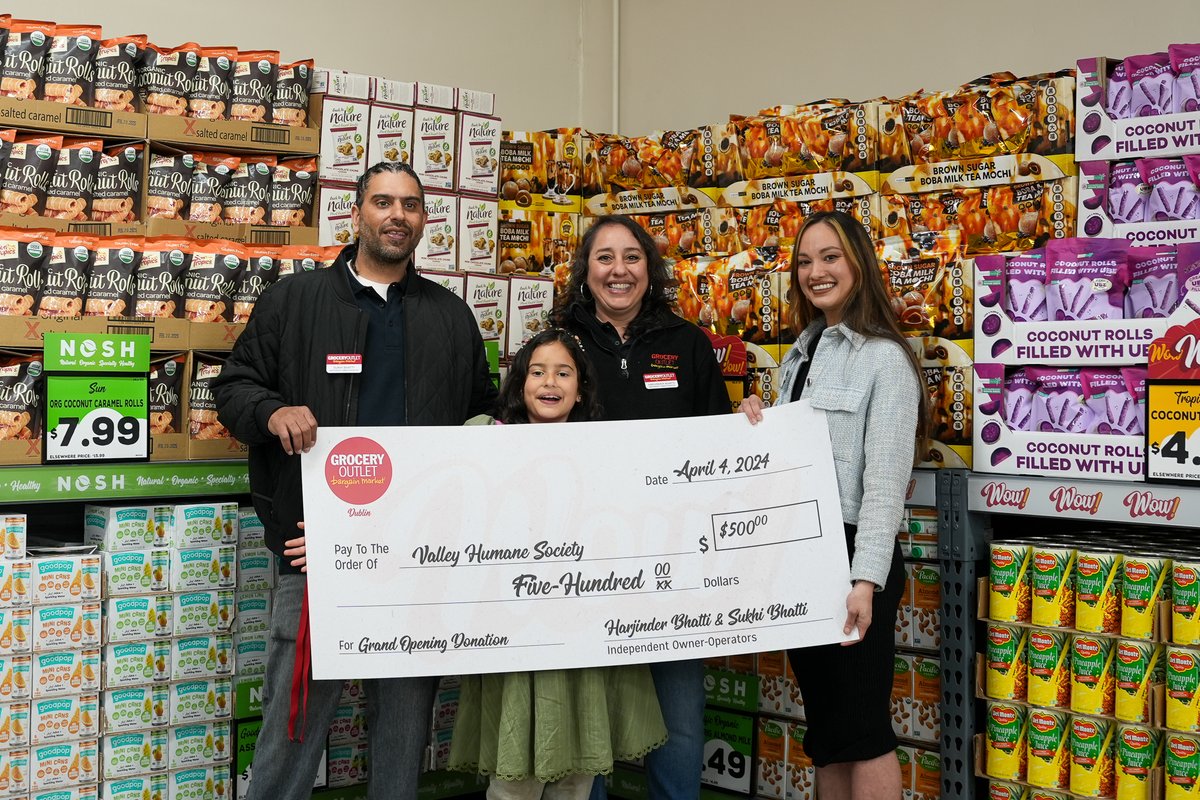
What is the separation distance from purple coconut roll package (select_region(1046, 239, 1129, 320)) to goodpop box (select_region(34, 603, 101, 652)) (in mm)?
2779

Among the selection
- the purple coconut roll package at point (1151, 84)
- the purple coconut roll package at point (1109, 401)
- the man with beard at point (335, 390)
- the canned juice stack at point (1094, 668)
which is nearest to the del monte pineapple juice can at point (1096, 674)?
the canned juice stack at point (1094, 668)

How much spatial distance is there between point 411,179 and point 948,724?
207 cm

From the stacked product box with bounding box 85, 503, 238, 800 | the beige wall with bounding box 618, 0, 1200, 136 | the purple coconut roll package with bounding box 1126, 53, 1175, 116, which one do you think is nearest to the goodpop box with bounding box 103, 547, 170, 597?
the stacked product box with bounding box 85, 503, 238, 800

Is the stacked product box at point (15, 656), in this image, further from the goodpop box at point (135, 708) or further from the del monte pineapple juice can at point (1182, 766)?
the del monte pineapple juice can at point (1182, 766)

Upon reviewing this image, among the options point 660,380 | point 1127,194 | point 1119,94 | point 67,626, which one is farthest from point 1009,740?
point 67,626

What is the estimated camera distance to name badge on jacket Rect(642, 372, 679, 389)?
3086mm

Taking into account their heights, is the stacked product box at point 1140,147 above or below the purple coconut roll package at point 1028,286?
above

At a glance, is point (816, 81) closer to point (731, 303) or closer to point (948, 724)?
point (731, 303)

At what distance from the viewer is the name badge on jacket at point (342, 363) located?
9.50ft

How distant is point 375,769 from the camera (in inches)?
117

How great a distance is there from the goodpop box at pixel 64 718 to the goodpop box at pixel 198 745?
24 centimetres
